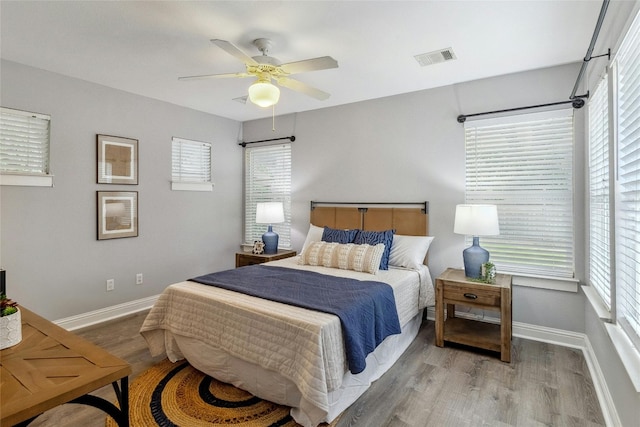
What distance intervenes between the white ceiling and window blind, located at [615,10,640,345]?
27.3 inches

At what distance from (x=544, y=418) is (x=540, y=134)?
7.88 ft

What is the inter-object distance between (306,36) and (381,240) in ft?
6.70

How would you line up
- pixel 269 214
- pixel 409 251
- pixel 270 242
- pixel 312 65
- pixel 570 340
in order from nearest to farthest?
1. pixel 312 65
2. pixel 570 340
3. pixel 409 251
4. pixel 269 214
5. pixel 270 242

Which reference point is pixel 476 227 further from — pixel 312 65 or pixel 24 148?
pixel 24 148

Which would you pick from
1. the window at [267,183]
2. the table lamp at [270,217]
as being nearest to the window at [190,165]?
the window at [267,183]

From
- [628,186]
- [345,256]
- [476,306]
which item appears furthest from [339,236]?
[628,186]

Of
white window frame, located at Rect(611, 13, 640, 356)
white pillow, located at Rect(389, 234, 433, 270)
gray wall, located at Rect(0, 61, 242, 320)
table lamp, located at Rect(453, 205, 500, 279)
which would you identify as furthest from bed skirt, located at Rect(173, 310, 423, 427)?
gray wall, located at Rect(0, 61, 242, 320)

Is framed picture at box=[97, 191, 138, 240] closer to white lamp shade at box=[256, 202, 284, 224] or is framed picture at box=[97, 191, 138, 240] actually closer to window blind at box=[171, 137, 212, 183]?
window blind at box=[171, 137, 212, 183]

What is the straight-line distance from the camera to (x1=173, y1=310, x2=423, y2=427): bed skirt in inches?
77.3

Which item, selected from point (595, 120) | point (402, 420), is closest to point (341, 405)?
point (402, 420)

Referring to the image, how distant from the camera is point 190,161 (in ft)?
15.0

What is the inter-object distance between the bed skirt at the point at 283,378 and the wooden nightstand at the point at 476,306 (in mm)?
578

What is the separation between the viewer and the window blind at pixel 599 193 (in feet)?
7.29

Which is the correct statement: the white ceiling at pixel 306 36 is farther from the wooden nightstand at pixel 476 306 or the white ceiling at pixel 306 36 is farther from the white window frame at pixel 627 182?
the wooden nightstand at pixel 476 306
